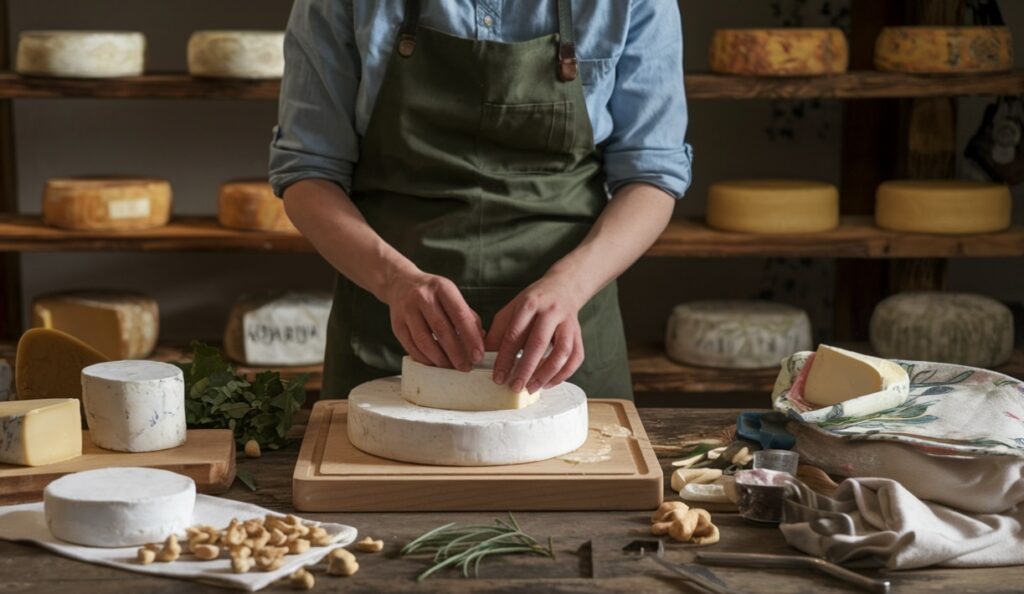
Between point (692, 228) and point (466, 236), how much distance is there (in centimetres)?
158

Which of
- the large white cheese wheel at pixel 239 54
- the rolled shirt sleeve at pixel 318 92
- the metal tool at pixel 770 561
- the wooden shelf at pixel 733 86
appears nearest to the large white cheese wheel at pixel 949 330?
the wooden shelf at pixel 733 86

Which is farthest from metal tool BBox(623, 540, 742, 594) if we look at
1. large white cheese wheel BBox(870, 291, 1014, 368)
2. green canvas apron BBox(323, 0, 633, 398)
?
large white cheese wheel BBox(870, 291, 1014, 368)

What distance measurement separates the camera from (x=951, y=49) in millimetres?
3451

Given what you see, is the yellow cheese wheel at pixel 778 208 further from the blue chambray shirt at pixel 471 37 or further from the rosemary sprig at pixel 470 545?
the rosemary sprig at pixel 470 545

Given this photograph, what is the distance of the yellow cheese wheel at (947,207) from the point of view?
3.54m

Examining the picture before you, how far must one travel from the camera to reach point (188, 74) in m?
3.59

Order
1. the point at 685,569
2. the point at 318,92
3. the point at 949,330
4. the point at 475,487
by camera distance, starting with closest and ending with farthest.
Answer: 1. the point at 685,569
2. the point at 475,487
3. the point at 318,92
4. the point at 949,330

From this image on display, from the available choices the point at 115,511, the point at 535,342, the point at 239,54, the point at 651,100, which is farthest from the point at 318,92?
the point at 239,54

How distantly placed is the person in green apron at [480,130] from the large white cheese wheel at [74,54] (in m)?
1.39

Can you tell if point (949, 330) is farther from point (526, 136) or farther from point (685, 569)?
point (685, 569)

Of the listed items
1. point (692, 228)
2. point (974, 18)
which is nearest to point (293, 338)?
point (692, 228)

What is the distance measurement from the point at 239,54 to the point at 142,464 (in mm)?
1948

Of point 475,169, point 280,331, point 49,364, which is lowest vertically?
point 280,331

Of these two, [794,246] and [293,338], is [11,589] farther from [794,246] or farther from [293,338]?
[794,246]
